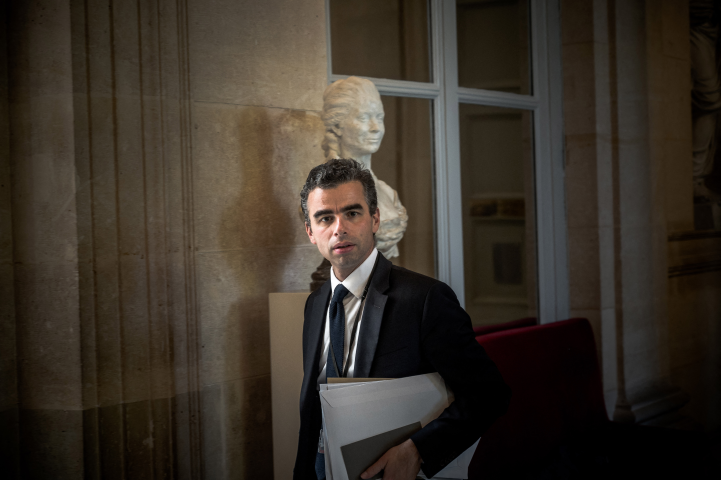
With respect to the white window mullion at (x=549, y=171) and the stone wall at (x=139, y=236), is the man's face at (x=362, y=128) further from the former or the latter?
the white window mullion at (x=549, y=171)

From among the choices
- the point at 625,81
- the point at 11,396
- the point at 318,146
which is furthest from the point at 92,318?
the point at 625,81

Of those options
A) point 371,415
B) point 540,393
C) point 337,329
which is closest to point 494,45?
point 540,393

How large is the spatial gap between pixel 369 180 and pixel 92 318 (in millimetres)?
1321

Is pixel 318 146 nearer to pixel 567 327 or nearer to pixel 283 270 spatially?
pixel 283 270

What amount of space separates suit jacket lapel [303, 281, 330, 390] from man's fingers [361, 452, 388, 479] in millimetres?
320

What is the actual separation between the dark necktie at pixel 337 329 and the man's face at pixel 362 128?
967 mm

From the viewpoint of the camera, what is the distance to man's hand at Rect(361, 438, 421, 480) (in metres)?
1.23

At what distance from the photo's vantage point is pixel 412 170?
3.30 m

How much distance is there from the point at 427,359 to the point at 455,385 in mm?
96

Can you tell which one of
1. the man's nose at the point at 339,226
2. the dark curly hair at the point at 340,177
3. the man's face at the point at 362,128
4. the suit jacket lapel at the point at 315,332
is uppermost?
the man's face at the point at 362,128

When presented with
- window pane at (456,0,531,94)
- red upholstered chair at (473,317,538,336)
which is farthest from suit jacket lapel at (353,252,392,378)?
window pane at (456,0,531,94)

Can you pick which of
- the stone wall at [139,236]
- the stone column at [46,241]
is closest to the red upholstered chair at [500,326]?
the stone wall at [139,236]

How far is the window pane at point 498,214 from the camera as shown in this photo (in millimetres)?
3490

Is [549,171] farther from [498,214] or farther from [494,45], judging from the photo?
[494,45]
